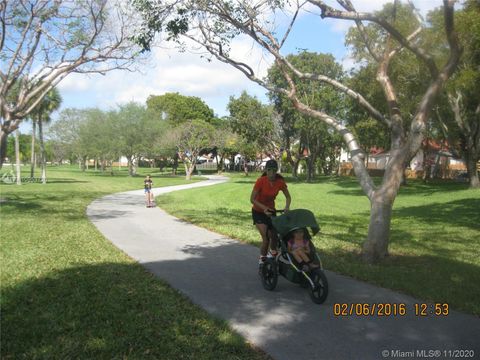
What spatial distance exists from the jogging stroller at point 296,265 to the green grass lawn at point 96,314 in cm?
130

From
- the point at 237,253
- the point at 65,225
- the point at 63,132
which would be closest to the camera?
the point at 237,253

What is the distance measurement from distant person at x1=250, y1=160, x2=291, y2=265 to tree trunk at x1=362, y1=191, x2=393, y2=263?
237cm

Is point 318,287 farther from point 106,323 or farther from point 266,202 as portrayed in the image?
point 106,323

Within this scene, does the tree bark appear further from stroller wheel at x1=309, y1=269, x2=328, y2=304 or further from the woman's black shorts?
stroller wheel at x1=309, y1=269, x2=328, y2=304

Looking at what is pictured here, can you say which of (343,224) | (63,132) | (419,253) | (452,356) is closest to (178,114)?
(63,132)

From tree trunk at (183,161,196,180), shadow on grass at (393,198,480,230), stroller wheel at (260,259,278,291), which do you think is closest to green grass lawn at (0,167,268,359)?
stroller wheel at (260,259,278,291)

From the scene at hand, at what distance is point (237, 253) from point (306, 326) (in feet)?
14.1

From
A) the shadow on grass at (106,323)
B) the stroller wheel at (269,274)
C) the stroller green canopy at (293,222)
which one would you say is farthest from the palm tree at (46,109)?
the stroller green canopy at (293,222)

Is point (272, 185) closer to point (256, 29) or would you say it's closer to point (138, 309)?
point (138, 309)

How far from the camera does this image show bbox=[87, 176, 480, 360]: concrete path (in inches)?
167

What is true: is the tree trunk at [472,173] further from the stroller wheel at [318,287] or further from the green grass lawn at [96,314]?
the stroller wheel at [318,287]

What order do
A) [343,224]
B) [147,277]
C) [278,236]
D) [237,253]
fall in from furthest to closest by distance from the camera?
[343,224] < [237,253] < [147,277] < [278,236]

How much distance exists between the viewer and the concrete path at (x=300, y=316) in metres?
4.25

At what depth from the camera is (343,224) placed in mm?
14320
